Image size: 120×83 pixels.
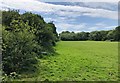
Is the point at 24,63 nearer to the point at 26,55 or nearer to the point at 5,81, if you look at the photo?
the point at 26,55

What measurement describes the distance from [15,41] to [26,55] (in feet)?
2.29

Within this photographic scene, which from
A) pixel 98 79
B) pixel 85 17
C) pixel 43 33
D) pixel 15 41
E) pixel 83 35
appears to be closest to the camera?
pixel 98 79

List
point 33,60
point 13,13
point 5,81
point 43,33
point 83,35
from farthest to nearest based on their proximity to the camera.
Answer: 1. point 83,35
2. point 43,33
3. point 13,13
4. point 33,60
5. point 5,81

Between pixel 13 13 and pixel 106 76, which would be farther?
pixel 13 13

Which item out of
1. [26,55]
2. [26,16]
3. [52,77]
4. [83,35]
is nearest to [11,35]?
[26,55]

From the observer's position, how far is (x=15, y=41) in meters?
9.67

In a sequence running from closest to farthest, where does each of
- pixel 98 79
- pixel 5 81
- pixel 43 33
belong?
pixel 5 81
pixel 98 79
pixel 43 33

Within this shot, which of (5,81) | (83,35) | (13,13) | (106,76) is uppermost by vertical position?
(13,13)

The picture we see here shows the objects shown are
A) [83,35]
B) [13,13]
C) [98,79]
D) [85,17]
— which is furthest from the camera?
[83,35]

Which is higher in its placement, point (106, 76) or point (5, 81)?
point (5, 81)

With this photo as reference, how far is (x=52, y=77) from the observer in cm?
850

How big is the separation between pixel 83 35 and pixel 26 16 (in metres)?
64.0

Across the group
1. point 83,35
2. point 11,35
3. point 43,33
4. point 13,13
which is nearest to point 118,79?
point 11,35

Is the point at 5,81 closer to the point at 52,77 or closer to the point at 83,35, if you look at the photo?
the point at 52,77
